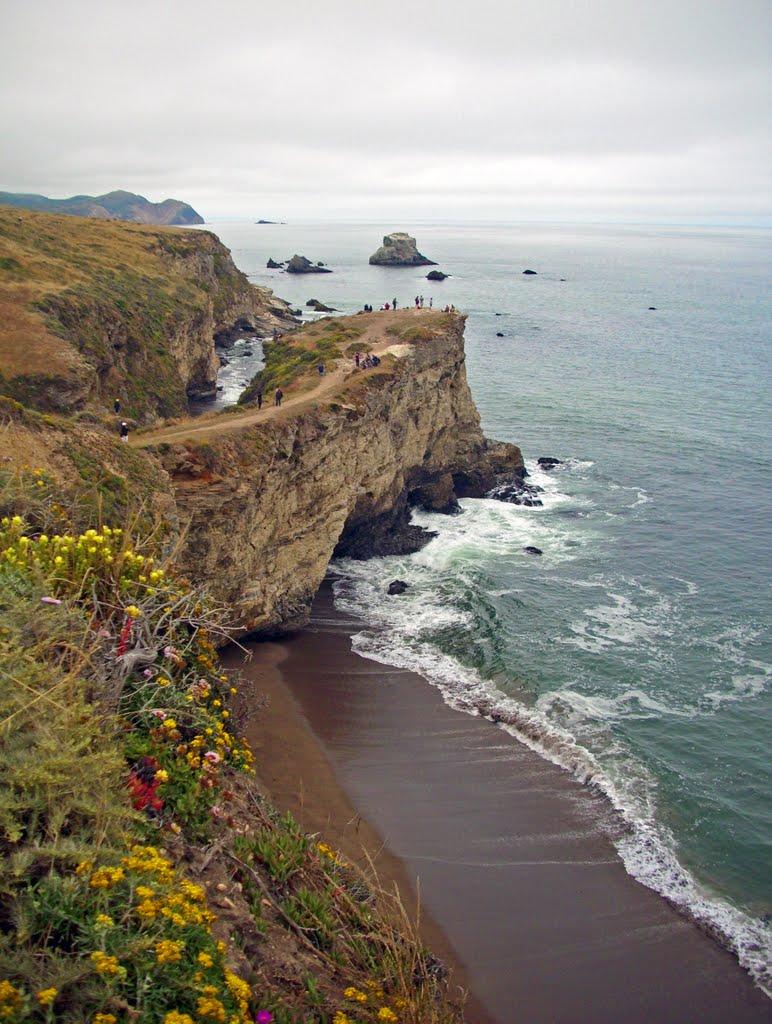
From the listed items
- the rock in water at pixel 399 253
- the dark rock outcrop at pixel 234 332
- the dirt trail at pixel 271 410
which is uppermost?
the rock in water at pixel 399 253

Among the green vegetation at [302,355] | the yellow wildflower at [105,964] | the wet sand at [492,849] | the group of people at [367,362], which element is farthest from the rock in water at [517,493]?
the yellow wildflower at [105,964]

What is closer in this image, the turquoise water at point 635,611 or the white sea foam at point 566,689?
the white sea foam at point 566,689

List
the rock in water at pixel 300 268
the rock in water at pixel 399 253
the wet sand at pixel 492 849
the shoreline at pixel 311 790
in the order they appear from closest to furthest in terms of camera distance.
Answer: the wet sand at pixel 492 849 → the shoreline at pixel 311 790 → the rock in water at pixel 300 268 → the rock in water at pixel 399 253

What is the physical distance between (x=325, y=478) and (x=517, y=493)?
55.7 ft

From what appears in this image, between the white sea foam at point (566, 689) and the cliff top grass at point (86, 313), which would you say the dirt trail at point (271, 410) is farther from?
the white sea foam at point (566, 689)

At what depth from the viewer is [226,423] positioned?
28.1m

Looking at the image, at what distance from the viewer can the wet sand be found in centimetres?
1473

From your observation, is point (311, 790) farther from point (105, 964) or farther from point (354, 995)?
point (105, 964)

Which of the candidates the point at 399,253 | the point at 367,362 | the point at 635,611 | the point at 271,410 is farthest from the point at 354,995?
the point at 399,253

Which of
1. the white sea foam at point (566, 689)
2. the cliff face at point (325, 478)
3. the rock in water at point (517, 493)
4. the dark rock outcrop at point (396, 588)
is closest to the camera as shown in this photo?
the white sea foam at point (566, 689)

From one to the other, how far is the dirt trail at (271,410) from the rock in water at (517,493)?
1092 cm

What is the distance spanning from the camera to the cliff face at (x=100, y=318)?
31594mm

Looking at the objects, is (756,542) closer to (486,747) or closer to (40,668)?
(486,747)

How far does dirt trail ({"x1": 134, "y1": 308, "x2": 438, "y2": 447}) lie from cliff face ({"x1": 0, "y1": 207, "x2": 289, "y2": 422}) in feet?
18.7
